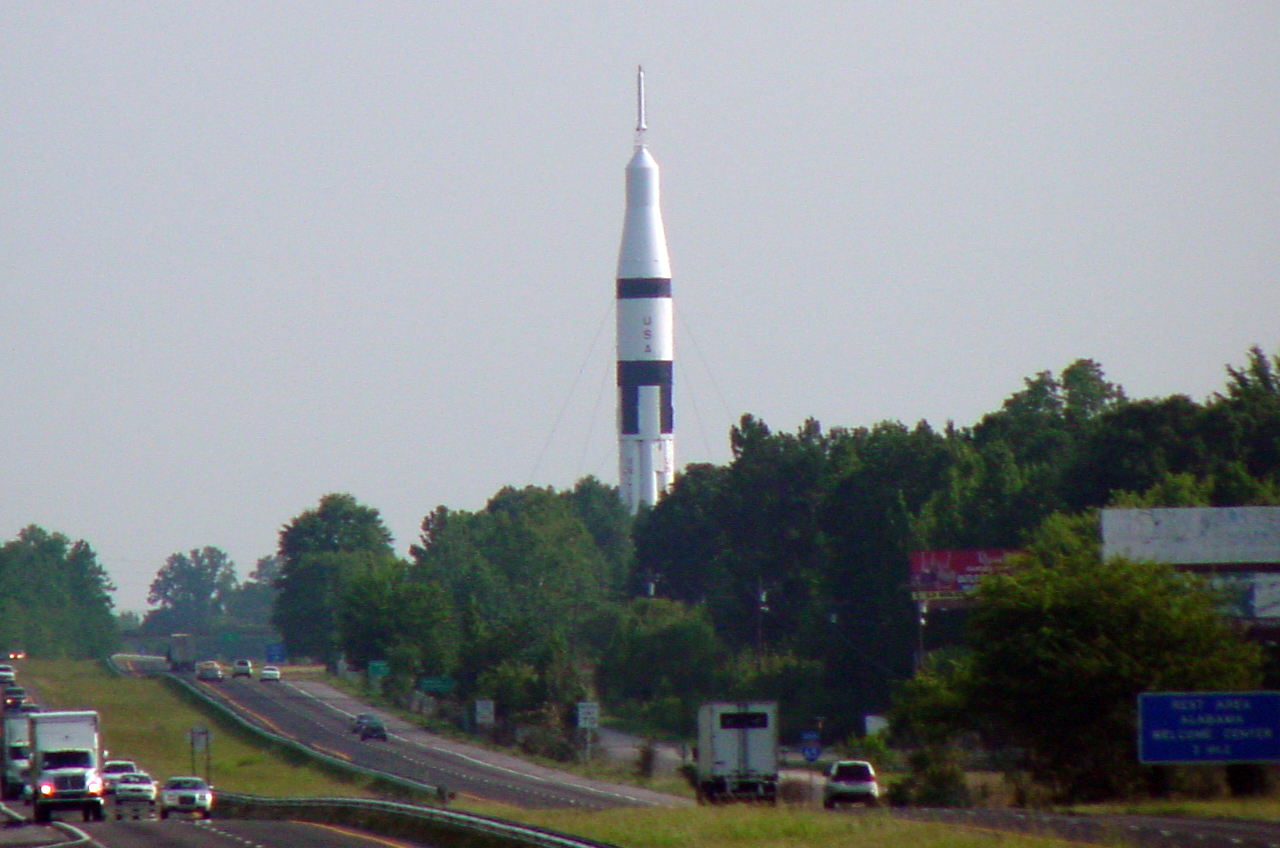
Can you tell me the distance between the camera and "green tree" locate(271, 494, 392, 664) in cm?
18062

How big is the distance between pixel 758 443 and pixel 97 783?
273 feet

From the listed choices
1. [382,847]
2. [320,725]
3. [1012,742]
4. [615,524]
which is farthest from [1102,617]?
[615,524]

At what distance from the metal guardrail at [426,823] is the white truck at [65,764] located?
4630mm

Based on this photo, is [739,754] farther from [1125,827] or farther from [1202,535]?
[1202,535]

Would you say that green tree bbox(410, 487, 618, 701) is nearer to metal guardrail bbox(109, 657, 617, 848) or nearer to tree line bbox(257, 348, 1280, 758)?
tree line bbox(257, 348, 1280, 758)

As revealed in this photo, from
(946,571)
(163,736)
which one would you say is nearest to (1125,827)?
(946,571)

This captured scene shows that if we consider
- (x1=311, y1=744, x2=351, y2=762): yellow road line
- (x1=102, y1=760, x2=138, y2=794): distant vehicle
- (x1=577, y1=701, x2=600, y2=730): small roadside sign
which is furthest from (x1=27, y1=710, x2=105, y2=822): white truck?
(x1=311, y1=744, x2=351, y2=762): yellow road line

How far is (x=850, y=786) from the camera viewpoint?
51438mm

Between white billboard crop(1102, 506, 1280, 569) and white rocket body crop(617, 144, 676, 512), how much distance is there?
2297 inches

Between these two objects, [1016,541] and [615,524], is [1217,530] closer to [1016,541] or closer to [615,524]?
[1016,541]

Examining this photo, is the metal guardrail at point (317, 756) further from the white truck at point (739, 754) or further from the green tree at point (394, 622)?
the green tree at point (394, 622)

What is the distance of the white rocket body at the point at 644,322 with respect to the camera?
124000mm

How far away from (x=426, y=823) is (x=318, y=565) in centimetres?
15097

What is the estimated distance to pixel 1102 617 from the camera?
48500 mm
